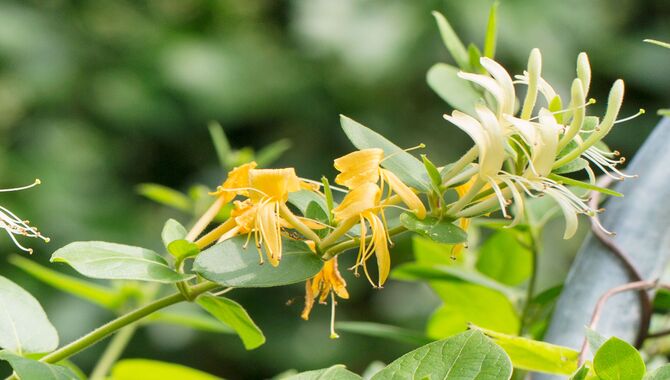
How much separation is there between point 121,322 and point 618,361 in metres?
0.21

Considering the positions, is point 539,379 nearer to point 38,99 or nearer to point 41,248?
point 41,248

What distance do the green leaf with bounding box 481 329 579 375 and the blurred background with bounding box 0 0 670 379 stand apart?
1973 millimetres

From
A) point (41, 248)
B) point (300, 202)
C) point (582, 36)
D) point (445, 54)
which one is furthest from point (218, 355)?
point (300, 202)

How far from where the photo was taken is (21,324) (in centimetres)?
48

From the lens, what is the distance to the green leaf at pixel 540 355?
0.47m

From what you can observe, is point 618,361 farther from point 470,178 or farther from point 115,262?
point 115,262

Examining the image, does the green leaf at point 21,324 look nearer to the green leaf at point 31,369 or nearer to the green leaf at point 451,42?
the green leaf at point 31,369

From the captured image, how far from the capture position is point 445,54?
2730mm

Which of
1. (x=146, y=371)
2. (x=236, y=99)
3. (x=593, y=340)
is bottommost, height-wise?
(x=236, y=99)

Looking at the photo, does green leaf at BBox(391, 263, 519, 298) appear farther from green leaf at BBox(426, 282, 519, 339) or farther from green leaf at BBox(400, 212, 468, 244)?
green leaf at BBox(400, 212, 468, 244)

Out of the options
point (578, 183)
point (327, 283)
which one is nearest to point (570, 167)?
point (578, 183)

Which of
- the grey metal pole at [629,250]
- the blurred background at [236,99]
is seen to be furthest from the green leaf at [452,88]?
the blurred background at [236,99]

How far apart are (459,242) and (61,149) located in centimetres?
249

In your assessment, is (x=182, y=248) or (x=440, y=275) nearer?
(x=182, y=248)
